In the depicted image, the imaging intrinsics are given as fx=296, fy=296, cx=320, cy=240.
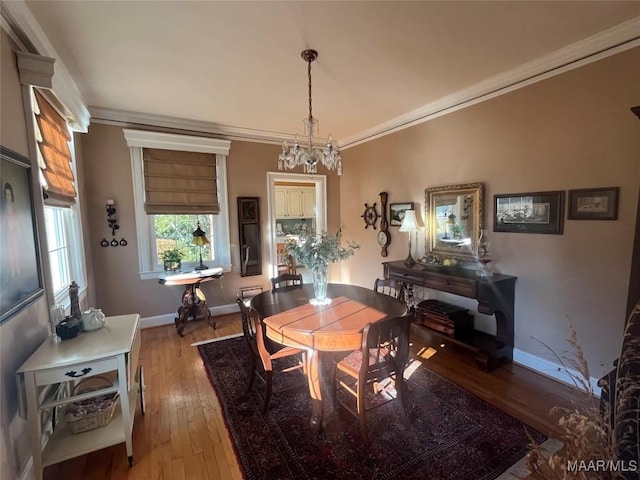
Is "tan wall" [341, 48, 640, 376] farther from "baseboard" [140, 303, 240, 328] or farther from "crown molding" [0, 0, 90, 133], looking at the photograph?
"crown molding" [0, 0, 90, 133]

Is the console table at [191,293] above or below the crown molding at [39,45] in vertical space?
below

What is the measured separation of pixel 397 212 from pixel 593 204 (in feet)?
7.02

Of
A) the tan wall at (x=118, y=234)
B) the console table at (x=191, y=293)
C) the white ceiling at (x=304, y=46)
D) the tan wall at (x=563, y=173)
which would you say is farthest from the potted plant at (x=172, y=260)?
the tan wall at (x=563, y=173)

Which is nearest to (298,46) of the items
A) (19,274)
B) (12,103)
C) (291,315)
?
(12,103)

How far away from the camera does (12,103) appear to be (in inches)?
70.0

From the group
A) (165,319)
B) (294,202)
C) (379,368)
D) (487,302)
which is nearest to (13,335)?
(379,368)

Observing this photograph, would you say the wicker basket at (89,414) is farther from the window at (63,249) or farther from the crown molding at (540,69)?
the crown molding at (540,69)

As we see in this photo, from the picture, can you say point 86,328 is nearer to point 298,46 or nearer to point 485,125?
point 298,46

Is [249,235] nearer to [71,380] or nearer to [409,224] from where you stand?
[409,224]

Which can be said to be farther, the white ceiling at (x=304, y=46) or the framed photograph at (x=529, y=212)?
the framed photograph at (x=529, y=212)

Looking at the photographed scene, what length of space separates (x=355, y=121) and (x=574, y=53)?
7.84 feet

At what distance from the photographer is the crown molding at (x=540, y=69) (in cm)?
215

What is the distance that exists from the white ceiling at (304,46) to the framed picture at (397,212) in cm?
129

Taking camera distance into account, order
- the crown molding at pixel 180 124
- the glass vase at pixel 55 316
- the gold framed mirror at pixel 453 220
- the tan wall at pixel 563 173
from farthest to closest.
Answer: the crown molding at pixel 180 124 < the gold framed mirror at pixel 453 220 < the tan wall at pixel 563 173 < the glass vase at pixel 55 316
